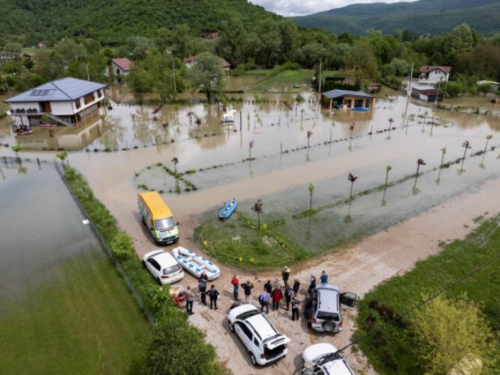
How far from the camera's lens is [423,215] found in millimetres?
21062

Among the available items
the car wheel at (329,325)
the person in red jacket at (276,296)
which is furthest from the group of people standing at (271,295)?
the car wheel at (329,325)

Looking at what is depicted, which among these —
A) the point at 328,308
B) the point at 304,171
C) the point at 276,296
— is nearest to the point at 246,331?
the point at 276,296

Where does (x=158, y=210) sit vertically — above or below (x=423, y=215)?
above

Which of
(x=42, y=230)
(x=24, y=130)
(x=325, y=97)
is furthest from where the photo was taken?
(x=325, y=97)

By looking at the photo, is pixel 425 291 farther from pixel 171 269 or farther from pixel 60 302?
pixel 60 302

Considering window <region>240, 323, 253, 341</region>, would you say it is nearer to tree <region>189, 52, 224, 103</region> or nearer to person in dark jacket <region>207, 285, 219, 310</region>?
person in dark jacket <region>207, 285, 219, 310</region>

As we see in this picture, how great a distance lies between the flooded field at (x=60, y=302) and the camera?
1171 centimetres

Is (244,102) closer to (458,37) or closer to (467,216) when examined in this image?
(467,216)

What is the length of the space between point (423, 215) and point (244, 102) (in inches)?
1456

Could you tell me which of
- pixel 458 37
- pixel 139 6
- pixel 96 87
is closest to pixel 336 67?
pixel 458 37

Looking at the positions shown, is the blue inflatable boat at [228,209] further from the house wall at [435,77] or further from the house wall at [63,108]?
the house wall at [435,77]

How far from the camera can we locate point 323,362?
34.2 ft

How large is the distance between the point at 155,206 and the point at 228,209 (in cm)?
429

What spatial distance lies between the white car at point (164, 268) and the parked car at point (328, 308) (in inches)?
223
